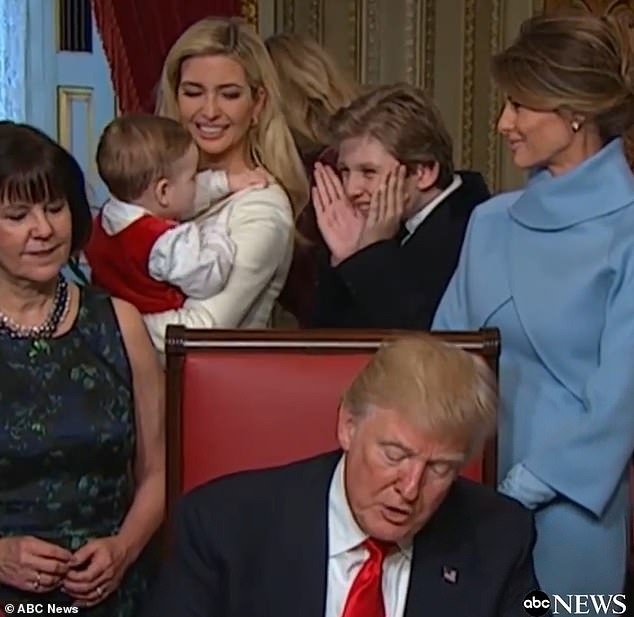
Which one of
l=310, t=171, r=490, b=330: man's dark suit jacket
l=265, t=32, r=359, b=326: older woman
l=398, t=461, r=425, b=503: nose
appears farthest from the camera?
l=265, t=32, r=359, b=326: older woman

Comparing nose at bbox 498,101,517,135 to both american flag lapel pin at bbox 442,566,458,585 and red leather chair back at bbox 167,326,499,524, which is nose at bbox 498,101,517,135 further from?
american flag lapel pin at bbox 442,566,458,585

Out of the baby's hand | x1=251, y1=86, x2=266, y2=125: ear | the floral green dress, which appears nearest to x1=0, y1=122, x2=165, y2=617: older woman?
the floral green dress

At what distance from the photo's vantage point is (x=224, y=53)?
8.22ft

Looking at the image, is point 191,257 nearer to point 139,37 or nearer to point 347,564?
point 347,564

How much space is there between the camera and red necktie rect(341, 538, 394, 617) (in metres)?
1.60

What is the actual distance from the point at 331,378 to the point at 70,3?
3215mm

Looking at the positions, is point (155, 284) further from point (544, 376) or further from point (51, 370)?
point (544, 376)

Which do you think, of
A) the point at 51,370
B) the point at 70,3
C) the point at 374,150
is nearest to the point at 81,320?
the point at 51,370

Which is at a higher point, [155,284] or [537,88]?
[537,88]

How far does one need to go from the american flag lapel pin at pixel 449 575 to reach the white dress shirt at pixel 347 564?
0.04m

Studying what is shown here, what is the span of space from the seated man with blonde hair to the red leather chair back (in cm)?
21

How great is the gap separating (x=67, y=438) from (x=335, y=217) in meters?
0.70

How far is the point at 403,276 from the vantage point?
229 cm

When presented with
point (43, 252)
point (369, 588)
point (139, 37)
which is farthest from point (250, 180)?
point (139, 37)
